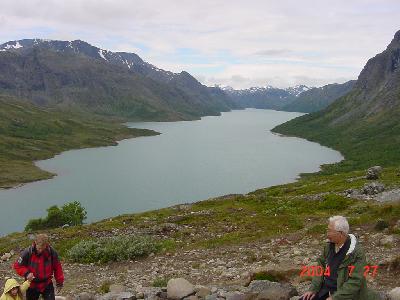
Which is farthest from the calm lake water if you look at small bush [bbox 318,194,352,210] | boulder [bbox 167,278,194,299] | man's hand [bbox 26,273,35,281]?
man's hand [bbox 26,273,35,281]

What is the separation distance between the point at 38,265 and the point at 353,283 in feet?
30.4

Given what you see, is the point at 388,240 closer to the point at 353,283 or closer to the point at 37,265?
the point at 353,283

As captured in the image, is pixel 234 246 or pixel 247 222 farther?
pixel 247 222

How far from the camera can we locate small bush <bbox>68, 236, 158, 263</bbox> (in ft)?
108

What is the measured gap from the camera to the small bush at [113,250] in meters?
32.9

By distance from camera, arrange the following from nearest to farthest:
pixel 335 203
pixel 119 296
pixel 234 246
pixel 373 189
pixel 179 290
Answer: pixel 179 290 → pixel 119 296 → pixel 234 246 → pixel 335 203 → pixel 373 189

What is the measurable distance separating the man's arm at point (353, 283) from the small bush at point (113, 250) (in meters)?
24.5

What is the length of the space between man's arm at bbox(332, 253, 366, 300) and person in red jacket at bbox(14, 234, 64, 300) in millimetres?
8629

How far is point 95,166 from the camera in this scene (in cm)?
19675

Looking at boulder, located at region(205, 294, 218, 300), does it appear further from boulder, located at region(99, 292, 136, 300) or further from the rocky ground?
the rocky ground

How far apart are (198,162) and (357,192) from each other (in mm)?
142065

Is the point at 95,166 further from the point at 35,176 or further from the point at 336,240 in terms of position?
the point at 336,240

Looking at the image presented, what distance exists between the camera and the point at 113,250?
33.2 metres

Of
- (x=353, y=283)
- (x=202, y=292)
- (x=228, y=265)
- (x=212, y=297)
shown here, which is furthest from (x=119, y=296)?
(x=228, y=265)
